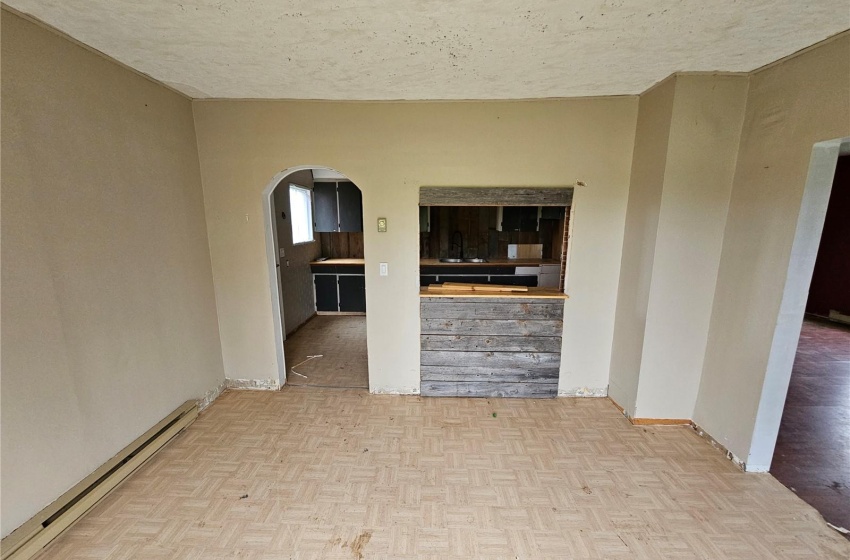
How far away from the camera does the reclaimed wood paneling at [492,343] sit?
3018 mm

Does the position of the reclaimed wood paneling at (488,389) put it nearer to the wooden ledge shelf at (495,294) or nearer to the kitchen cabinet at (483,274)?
the wooden ledge shelf at (495,294)

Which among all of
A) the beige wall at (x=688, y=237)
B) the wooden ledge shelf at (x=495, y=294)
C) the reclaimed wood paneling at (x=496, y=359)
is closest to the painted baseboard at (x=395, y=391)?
the reclaimed wood paneling at (x=496, y=359)

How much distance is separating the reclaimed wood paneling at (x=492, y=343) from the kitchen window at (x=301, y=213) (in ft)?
9.69

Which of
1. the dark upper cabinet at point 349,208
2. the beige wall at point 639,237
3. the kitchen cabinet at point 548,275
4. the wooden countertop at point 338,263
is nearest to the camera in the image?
the beige wall at point 639,237

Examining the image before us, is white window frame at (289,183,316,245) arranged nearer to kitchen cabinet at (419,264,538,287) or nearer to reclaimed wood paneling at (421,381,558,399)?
kitchen cabinet at (419,264,538,287)

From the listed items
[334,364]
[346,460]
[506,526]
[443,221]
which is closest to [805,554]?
[506,526]

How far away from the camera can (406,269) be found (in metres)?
2.96

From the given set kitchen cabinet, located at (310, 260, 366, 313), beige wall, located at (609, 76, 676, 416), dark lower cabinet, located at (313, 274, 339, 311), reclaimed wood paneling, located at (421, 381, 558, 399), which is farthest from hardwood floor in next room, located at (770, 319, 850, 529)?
dark lower cabinet, located at (313, 274, 339, 311)

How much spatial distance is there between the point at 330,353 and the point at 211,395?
136cm

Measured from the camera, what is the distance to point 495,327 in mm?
3010

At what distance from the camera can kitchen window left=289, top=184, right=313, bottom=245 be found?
4.95 metres

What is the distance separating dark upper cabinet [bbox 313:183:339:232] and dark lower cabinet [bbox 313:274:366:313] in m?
0.84

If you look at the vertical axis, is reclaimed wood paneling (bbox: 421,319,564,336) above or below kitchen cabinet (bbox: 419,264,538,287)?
below

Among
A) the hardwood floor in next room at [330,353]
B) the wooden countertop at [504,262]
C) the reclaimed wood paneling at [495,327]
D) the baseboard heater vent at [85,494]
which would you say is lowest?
the hardwood floor in next room at [330,353]
